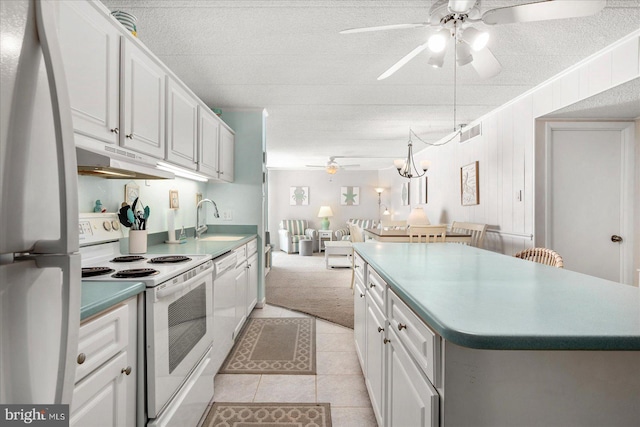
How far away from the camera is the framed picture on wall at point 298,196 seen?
9.37 m

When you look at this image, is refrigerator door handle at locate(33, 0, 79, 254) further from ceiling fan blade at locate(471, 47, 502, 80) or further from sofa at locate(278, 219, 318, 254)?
sofa at locate(278, 219, 318, 254)

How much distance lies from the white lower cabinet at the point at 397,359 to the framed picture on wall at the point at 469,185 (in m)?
3.21

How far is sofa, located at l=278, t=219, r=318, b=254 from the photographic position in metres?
8.63

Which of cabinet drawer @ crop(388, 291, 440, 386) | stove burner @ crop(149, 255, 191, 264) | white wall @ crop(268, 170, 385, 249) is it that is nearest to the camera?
cabinet drawer @ crop(388, 291, 440, 386)

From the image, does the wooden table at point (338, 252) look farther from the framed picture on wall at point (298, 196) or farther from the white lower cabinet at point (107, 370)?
the white lower cabinet at point (107, 370)

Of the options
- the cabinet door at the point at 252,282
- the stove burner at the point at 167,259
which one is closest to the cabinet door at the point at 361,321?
the stove burner at the point at 167,259

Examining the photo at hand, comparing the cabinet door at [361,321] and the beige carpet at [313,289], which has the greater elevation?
the cabinet door at [361,321]

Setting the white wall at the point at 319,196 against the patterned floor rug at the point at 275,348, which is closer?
the patterned floor rug at the point at 275,348

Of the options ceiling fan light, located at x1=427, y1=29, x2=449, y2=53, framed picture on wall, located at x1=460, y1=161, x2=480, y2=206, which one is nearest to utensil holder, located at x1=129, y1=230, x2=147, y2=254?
ceiling fan light, located at x1=427, y1=29, x2=449, y2=53

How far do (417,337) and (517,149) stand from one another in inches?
137

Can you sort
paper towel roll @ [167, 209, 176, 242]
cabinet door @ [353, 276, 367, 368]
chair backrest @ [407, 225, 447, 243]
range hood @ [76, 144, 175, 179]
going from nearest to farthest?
1. range hood @ [76, 144, 175, 179]
2. cabinet door @ [353, 276, 367, 368]
3. paper towel roll @ [167, 209, 176, 242]
4. chair backrest @ [407, 225, 447, 243]

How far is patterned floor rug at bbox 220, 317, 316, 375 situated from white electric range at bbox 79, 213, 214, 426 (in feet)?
1.63

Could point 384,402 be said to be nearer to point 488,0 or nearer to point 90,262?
point 90,262

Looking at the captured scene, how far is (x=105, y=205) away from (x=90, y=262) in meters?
0.40
